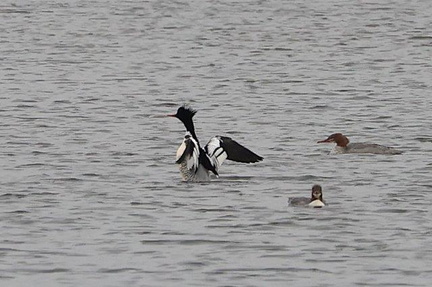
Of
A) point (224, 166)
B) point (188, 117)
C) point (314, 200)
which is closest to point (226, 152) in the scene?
point (188, 117)

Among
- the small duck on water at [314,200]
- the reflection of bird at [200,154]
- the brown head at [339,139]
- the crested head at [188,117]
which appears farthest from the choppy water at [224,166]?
the crested head at [188,117]

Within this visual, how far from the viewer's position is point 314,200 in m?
16.4

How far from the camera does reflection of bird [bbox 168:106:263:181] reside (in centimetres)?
1817

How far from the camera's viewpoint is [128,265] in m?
13.6

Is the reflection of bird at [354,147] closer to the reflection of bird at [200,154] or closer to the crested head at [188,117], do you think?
the reflection of bird at [200,154]

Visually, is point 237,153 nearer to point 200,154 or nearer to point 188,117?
point 200,154

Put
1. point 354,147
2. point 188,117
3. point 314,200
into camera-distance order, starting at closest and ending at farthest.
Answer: point 314,200, point 188,117, point 354,147

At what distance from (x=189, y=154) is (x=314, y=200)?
2248 mm

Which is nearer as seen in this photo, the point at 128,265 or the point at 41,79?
the point at 128,265

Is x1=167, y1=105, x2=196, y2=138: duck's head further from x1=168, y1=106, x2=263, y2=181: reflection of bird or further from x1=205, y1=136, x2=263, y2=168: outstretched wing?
x1=205, y1=136, x2=263, y2=168: outstretched wing

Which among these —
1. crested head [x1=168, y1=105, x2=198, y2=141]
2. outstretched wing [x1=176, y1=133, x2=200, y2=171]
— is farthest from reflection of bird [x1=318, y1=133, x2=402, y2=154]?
outstretched wing [x1=176, y1=133, x2=200, y2=171]

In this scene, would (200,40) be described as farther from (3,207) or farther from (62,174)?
(3,207)

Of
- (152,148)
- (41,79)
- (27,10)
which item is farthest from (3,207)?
(27,10)

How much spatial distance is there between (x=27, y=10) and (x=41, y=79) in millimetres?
19549
